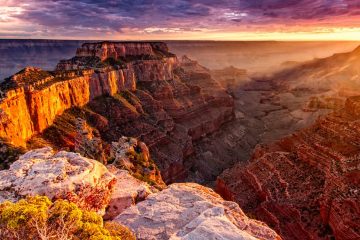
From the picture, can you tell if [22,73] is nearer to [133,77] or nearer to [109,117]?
[109,117]

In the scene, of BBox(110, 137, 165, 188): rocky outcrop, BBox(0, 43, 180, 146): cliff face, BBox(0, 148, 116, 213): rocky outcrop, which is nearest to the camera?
BBox(0, 148, 116, 213): rocky outcrop

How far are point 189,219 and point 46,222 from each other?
1002 centimetres

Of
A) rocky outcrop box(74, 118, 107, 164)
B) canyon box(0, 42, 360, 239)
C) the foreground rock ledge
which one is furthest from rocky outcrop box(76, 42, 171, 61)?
the foreground rock ledge

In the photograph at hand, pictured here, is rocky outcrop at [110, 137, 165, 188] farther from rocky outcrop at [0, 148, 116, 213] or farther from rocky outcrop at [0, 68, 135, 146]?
rocky outcrop at [0, 148, 116, 213]

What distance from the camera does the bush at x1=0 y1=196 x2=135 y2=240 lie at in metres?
16.8

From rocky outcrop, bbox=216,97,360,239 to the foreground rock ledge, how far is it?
19.9m

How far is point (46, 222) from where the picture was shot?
17.5m

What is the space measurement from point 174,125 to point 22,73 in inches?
1617

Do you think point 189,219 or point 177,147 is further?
point 177,147

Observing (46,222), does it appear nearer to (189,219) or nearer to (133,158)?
(189,219)

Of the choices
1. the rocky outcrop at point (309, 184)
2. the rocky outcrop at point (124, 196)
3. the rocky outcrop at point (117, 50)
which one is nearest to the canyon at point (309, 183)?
the rocky outcrop at point (309, 184)

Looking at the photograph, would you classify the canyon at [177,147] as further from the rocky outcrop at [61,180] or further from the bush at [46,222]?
the bush at [46,222]

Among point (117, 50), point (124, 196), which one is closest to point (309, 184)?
point (124, 196)

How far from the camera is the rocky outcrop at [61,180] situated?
2262cm
